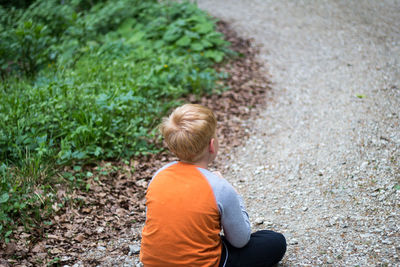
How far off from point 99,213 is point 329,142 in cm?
301

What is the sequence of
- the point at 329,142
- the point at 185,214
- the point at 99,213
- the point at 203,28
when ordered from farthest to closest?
the point at 203,28
the point at 329,142
the point at 99,213
the point at 185,214

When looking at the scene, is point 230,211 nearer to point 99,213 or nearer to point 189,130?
point 189,130

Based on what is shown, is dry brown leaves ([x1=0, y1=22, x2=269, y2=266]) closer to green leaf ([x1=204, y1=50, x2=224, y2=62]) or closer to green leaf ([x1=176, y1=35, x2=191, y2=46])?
green leaf ([x1=204, y1=50, x2=224, y2=62])

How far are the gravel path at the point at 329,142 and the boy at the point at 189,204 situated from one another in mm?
1033

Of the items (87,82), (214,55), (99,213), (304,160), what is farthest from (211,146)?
(214,55)

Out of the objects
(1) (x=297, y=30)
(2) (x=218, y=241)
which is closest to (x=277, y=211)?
(2) (x=218, y=241)

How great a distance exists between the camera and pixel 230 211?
A: 212cm

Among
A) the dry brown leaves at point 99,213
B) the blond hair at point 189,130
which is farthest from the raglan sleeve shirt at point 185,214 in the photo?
the dry brown leaves at point 99,213

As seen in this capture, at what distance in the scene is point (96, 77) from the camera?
5648mm

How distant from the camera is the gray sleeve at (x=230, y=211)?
6.81ft

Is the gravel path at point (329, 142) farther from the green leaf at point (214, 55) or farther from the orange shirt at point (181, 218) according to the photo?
the orange shirt at point (181, 218)

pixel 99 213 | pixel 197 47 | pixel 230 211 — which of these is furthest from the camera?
pixel 197 47

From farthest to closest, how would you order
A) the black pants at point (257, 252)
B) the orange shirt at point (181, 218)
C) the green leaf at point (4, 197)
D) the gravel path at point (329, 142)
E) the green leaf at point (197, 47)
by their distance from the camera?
the green leaf at point (197, 47) < the green leaf at point (4, 197) < the gravel path at point (329, 142) < the black pants at point (257, 252) < the orange shirt at point (181, 218)

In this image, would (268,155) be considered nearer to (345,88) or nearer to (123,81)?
(345,88)
